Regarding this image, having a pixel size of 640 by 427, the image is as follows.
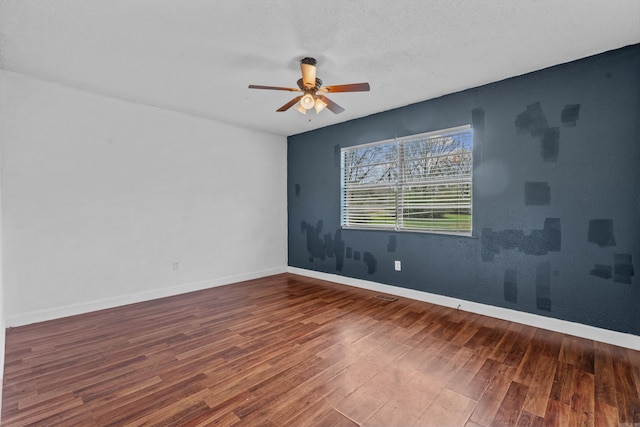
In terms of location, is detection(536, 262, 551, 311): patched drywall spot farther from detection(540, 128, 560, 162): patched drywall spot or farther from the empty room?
detection(540, 128, 560, 162): patched drywall spot

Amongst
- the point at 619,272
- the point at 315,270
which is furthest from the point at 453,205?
the point at 315,270

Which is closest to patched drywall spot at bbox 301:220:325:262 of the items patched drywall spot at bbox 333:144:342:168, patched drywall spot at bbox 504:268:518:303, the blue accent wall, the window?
the window

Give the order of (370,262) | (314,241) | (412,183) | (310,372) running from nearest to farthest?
(310,372), (412,183), (370,262), (314,241)

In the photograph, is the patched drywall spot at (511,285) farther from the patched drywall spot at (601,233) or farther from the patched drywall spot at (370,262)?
the patched drywall spot at (370,262)

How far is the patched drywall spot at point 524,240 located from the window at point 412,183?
26 cm

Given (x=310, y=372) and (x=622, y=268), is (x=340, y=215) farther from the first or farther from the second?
(x=622, y=268)

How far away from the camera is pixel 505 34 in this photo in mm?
2387

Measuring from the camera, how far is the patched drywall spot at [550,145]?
9.52 feet

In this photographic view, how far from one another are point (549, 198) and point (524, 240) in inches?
19.2

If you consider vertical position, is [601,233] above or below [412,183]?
below

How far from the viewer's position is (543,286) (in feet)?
9.75

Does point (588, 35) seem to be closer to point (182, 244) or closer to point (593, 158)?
point (593, 158)

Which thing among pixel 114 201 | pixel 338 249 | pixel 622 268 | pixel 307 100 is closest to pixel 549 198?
pixel 622 268

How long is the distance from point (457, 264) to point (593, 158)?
1678 mm
